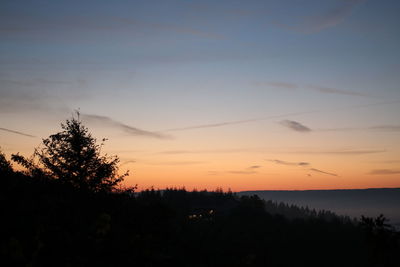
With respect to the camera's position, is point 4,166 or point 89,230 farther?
point 4,166

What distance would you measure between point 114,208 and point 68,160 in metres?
6.11

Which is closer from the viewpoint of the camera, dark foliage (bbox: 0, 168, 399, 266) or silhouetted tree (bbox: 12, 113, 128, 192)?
dark foliage (bbox: 0, 168, 399, 266)

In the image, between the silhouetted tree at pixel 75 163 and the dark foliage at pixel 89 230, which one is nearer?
the dark foliage at pixel 89 230

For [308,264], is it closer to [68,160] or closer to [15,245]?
[68,160]

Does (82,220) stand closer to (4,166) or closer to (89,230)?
(89,230)

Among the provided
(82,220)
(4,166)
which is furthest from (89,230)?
(4,166)

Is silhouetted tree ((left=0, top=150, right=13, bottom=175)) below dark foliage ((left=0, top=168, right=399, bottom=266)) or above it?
above

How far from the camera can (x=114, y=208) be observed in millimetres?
19891

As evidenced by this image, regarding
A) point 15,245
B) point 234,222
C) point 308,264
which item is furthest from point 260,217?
point 15,245

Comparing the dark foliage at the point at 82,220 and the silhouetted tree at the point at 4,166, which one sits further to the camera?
the silhouetted tree at the point at 4,166

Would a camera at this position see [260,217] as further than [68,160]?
Yes

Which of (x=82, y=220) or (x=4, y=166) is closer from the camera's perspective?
(x=82, y=220)

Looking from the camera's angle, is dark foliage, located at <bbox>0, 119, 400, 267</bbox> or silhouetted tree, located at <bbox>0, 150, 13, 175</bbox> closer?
dark foliage, located at <bbox>0, 119, 400, 267</bbox>

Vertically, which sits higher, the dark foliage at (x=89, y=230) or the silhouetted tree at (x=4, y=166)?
the silhouetted tree at (x=4, y=166)
